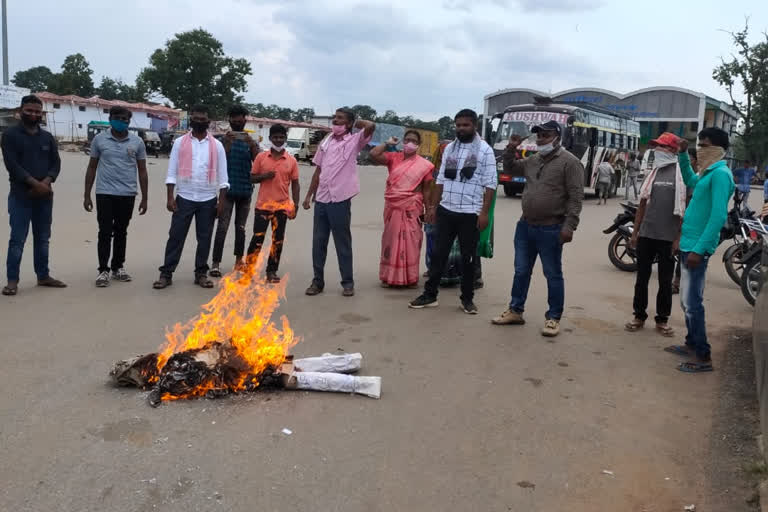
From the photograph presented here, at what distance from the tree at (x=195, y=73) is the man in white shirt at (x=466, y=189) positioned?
57644 millimetres

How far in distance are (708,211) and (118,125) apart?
562 cm

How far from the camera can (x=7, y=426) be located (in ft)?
11.7

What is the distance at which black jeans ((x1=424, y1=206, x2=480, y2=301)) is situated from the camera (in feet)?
21.0

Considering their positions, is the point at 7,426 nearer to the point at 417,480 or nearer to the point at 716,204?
the point at 417,480

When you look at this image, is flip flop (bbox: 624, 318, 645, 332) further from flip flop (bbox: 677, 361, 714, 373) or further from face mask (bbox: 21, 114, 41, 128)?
face mask (bbox: 21, 114, 41, 128)

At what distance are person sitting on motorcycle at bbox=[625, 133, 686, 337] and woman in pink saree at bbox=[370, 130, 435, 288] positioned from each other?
2.43 m

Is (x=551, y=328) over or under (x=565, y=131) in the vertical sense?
under

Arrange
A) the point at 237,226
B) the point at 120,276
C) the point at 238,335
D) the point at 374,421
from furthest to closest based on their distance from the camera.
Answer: the point at 237,226 < the point at 120,276 < the point at 238,335 < the point at 374,421

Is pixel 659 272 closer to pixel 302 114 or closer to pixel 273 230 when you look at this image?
pixel 273 230

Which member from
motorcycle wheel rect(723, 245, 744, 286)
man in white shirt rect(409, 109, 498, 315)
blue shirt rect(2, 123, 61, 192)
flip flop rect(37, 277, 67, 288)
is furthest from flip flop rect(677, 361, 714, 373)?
blue shirt rect(2, 123, 61, 192)

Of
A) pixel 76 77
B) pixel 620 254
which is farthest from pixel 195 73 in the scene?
pixel 620 254

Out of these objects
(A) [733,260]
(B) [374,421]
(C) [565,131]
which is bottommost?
(B) [374,421]

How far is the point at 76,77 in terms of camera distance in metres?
70.4

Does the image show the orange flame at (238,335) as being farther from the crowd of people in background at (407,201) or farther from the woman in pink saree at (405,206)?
the woman in pink saree at (405,206)
